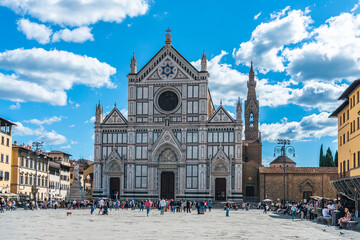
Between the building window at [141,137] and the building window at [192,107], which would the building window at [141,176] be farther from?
the building window at [192,107]

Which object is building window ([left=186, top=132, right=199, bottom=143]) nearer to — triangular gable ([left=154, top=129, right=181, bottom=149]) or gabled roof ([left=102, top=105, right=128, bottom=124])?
triangular gable ([left=154, top=129, right=181, bottom=149])

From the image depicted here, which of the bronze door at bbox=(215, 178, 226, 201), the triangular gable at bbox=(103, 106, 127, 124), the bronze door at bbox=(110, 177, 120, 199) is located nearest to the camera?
the bronze door at bbox=(215, 178, 226, 201)

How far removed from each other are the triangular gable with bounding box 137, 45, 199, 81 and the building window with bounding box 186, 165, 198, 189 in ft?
42.1

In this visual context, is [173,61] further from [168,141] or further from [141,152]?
[141,152]

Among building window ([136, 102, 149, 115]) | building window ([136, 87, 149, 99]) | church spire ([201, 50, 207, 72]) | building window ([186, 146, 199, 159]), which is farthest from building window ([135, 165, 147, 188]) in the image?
church spire ([201, 50, 207, 72])

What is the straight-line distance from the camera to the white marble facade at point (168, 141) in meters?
64.6

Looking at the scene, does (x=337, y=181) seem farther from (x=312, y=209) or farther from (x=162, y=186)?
(x=162, y=186)

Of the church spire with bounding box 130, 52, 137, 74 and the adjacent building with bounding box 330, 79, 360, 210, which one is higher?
the church spire with bounding box 130, 52, 137, 74

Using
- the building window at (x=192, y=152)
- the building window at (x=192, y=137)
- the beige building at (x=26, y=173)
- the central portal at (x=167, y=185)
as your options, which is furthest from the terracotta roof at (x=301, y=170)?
the beige building at (x=26, y=173)

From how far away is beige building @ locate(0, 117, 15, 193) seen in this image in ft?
200

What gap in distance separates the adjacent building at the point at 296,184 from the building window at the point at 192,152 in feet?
30.4

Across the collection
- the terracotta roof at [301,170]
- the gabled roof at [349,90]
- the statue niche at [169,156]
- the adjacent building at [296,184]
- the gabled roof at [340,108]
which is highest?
the gabled roof at [349,90]

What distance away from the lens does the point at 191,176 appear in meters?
65.2

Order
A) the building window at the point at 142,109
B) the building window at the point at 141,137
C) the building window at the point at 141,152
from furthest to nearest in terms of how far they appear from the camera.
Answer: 1. the building window at the point at 142,109
2. the building window at the point at 141,137
3. the building window at the point at 141,152
